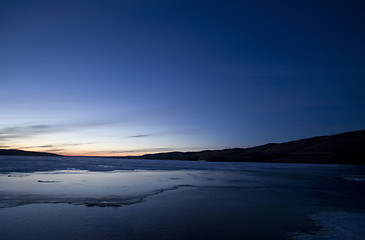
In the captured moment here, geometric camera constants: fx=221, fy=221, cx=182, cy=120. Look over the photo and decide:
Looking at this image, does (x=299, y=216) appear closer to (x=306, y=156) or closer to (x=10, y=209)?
(x=10, y=209)

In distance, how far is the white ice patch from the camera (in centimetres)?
709

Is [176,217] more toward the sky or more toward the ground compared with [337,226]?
more toward the sky

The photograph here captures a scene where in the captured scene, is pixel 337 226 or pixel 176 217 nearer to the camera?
pixel 337 226

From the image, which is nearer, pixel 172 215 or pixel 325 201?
pixel 172 215

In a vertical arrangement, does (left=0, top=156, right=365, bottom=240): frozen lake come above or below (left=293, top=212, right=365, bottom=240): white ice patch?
above

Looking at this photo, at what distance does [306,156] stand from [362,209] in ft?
303

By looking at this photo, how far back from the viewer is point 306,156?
9175 cm

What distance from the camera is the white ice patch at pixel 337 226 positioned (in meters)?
7.09

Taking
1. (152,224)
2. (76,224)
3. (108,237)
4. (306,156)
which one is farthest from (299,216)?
(306,156)

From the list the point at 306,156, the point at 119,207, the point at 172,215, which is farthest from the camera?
the point at 306,156

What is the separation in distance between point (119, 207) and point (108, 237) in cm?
392

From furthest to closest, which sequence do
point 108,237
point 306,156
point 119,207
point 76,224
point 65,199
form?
point 306,156
point 65,199
point 119,207
point 76,224
point 108,237

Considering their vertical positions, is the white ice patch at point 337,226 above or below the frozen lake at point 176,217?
below

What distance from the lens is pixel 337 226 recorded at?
8.13 metres
